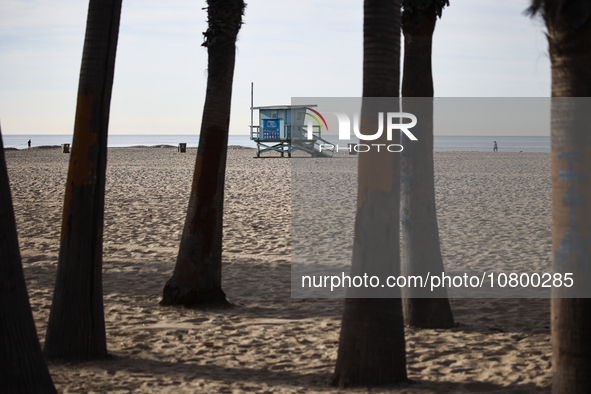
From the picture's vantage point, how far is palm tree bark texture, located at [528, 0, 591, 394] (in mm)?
3090

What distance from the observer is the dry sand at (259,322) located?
170 inches

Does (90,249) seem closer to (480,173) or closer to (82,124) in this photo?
(82,124)

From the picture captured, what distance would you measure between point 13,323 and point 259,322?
2932mm

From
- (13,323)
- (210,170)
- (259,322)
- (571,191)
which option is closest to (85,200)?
(13,323)

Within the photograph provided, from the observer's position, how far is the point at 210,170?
20.8 ft

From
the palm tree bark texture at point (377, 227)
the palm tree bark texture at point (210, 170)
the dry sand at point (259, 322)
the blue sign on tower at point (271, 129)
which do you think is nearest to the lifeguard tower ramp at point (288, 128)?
the blue sign on tower at point (271, 129)

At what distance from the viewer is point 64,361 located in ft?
15.1

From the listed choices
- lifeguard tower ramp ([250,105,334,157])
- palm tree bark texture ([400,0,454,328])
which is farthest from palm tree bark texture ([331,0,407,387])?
lifeguard tower ramp ([250,105,334,157])

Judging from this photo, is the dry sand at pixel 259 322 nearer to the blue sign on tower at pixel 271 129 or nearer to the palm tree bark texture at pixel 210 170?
the palm tree bark texture at pixel 210 170

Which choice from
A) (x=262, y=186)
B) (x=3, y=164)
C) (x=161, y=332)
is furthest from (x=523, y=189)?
(x=3, y=164)

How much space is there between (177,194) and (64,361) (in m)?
12.7

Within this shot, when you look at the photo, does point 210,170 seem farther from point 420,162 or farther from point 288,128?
point 288,128

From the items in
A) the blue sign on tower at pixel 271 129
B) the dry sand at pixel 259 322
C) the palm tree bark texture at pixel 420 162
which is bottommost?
the dry sand at pixel 259 322

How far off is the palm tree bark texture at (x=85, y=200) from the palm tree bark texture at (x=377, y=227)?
2095 millimetres
